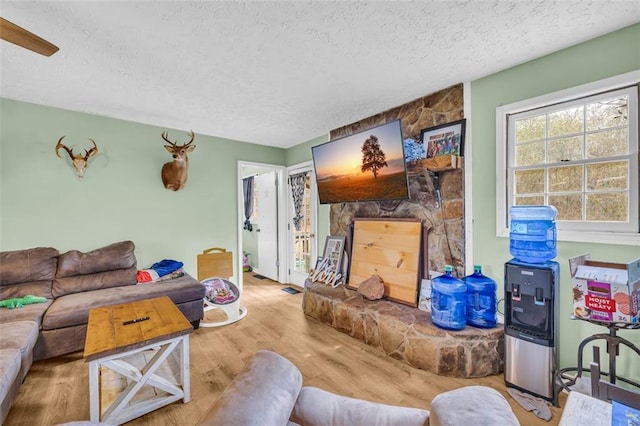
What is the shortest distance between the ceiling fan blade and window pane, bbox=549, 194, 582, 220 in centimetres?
356

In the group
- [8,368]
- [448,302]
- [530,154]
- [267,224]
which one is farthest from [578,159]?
[267,224]

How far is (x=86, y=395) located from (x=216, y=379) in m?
0.90

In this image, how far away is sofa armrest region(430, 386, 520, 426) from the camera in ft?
2.61

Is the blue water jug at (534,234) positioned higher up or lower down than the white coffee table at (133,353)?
higher up

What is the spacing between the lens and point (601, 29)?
6.17ft

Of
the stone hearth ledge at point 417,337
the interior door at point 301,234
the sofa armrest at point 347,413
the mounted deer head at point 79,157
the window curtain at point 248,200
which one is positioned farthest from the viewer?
the window curtain at point 248,200

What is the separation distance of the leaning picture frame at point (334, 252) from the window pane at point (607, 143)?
260 cm

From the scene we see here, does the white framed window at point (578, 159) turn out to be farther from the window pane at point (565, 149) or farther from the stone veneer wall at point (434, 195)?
the stone veneer wall at point (434, 195)

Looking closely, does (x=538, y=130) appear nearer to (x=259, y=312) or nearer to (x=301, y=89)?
(x=301, y=89)

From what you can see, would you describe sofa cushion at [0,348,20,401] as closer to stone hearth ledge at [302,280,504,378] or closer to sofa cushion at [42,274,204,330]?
sofa cushion at [42,274,204,330]

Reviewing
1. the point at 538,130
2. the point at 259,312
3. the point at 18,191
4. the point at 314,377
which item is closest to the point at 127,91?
the point at 18,191

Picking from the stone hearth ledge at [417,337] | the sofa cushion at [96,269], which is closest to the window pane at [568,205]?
the stone hearth ledge at [417,337]

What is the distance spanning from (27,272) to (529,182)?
4825 mm

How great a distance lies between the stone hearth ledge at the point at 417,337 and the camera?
86.7 inches
